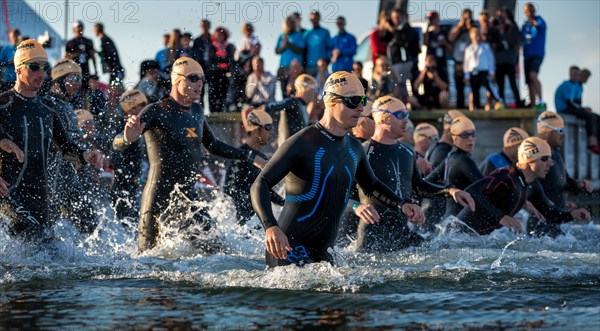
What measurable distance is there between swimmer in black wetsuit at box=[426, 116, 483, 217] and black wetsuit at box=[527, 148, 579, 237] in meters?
1.18

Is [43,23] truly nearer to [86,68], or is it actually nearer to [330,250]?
[86,68]

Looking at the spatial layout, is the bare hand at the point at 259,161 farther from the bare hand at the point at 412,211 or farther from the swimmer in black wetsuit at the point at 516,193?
the swimmer in black wetsuit at the point at 516,193

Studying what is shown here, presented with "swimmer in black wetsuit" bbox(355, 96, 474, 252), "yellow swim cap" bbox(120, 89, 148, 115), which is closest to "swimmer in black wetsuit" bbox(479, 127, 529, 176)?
"swimmer in black wetsuit" bbox(355, 96, 474, 252)

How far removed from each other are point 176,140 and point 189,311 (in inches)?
121

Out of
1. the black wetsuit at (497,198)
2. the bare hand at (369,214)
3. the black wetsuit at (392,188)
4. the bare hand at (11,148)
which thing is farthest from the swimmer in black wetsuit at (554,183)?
the bare hand at (11,148)

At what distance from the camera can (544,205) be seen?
46.5 feet

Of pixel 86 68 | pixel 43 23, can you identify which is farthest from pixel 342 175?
pixel 43 23

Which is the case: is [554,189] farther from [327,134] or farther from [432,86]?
[327,134]

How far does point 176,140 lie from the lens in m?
10.8

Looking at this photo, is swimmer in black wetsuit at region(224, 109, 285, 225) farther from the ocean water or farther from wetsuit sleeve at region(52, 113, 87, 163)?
wetsuit sleeve at region(52, 113, 87, 163)

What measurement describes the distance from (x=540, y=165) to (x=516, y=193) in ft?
2.26

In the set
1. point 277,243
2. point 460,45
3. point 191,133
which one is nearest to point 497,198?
point 191,133

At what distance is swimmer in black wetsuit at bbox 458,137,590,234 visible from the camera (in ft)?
43.6

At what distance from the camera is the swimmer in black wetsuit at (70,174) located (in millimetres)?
11797
